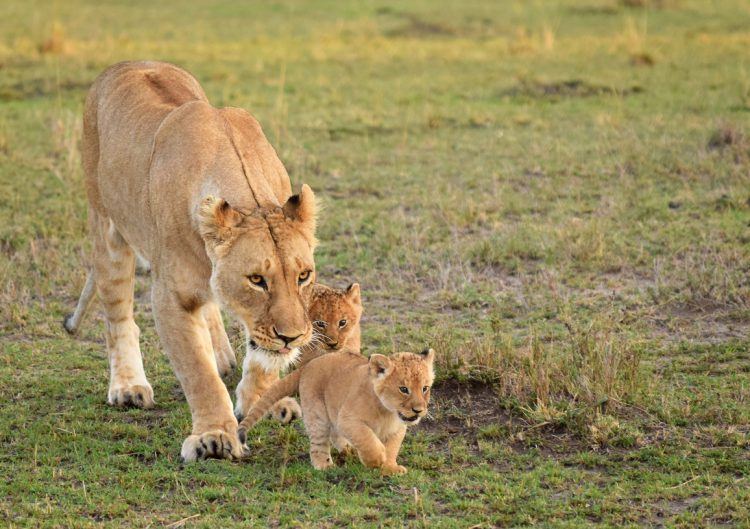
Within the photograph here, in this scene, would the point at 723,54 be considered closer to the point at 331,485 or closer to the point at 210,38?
the point at 210,38

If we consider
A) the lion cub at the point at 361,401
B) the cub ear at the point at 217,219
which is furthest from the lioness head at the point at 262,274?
the lion cub at the point at 361,401

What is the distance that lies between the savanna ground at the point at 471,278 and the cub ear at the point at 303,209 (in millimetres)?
914

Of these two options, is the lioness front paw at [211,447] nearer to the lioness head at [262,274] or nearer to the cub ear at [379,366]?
the lioness head at [262,274]

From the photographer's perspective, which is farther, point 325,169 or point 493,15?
point 493,15

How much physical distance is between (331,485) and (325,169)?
211 inches

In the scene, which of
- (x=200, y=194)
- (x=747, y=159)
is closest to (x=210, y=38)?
→ (x=747, y=159)

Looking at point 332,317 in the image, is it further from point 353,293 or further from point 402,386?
point 402,386

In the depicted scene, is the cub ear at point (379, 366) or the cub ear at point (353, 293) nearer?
the cub ear at point (379, 366)

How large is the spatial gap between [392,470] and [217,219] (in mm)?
1147

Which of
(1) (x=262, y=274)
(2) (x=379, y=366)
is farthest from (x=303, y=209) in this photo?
(2) (x=379, y=366)

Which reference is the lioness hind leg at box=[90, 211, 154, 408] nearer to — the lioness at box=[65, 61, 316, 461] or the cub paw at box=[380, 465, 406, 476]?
the lioness at box=[65, 61, 316, 461]

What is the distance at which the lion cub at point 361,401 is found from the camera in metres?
4.46

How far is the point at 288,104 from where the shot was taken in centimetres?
Answer: 1185

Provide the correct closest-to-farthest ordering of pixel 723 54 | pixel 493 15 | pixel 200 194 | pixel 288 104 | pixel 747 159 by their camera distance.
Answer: pixel 200 194
pixel 747 159
pixel 288 104
pixel 723 54
pixel 493 15
